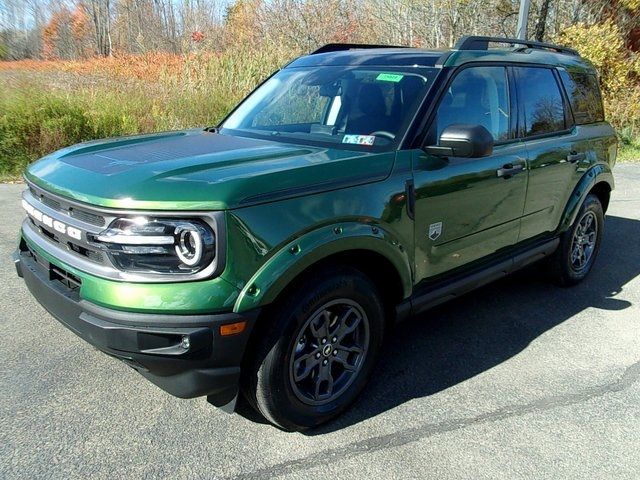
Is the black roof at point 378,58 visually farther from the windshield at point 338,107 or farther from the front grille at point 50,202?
the front grille at point 50,202

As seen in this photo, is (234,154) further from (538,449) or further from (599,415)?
(599,415)

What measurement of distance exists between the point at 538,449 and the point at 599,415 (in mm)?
557

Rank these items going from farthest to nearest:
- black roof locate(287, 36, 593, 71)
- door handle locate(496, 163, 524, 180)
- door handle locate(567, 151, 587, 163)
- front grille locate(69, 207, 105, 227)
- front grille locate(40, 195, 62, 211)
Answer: door handle locate(567, 151, 587, 163) < door handle locate(496, 163, 524, 180) < black roof locate(287, 36, 593, 71) < front grille locate(40, 195, 62, 211) < front grille locate(69, 207, 105, 227)

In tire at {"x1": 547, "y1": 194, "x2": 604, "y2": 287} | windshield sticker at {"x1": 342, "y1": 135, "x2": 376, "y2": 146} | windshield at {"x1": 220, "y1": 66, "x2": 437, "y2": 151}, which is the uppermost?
windshield at {"x1": 220, "y1": 66, "x2": 437, "y2": 151}

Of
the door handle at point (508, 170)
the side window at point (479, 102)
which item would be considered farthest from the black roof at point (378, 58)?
the door handle at point (508, 170)

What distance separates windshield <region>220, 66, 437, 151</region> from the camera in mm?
3129

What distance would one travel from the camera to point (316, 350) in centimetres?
275

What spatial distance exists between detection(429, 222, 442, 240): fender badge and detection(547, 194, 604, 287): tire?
6.41ft

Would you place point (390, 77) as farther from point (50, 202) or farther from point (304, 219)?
point (50, 202)

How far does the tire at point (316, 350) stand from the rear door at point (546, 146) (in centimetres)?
174

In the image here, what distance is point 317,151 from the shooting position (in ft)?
9.63

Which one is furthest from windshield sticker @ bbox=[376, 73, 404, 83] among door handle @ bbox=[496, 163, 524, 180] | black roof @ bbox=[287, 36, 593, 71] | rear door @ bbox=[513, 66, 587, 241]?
rear door @ bbox=[513, 66, 587, 241]

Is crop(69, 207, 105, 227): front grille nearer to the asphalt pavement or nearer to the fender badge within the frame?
the asphalt pavement

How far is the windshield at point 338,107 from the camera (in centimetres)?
313
